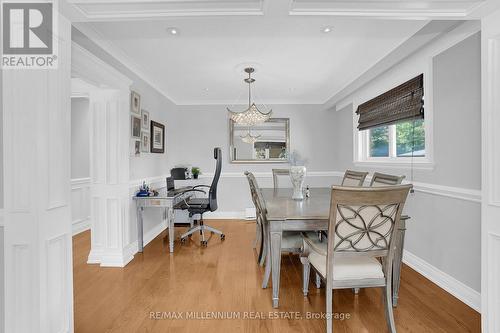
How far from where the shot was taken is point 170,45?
8.64 ft

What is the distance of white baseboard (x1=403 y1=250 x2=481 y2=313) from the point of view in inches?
80.5

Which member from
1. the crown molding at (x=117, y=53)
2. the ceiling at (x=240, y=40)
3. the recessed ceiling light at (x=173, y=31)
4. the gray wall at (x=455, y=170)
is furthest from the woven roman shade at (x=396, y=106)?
the crown molding at (x=117, y=53)

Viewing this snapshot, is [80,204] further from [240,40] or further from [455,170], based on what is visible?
[455,170]

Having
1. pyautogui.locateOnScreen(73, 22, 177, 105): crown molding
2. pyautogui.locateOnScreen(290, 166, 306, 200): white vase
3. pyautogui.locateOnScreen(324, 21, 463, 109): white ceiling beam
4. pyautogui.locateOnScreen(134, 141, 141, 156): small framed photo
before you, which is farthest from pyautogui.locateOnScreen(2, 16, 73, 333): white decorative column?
pyautogui.locateOnScreen(324, 21, 463, 109): white ceiling beam

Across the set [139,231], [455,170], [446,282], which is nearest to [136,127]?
[139,231]

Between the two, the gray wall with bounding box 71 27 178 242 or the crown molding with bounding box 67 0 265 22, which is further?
the gray wall with bounding box 71 27 178 242

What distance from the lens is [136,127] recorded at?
10.9ft

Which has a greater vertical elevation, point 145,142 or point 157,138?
point 157,138

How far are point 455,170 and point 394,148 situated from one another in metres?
1.17

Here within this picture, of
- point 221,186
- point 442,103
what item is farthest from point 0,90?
point 221,186

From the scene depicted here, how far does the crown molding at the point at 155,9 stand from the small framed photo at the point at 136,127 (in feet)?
5.51

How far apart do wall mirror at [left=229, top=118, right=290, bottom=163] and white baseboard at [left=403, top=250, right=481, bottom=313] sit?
288 centimetres

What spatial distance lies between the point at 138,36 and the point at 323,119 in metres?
3.84

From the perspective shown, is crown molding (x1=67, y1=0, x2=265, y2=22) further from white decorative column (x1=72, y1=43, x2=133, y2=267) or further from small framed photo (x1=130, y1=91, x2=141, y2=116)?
small framed photo (x1=130, y1=91, x2=141, y2=116)
